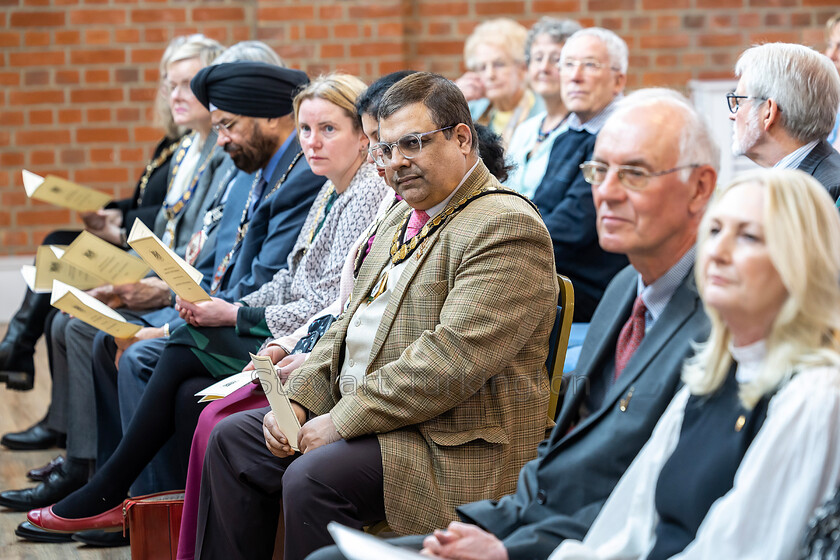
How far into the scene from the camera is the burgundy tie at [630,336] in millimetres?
1739

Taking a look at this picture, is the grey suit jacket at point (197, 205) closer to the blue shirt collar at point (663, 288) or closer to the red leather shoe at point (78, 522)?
the red leather shoe at point (78, 522)

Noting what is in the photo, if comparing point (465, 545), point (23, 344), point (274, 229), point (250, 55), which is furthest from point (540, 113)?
point (465, 545)

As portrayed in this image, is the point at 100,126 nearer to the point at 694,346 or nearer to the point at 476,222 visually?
the point at 476,222

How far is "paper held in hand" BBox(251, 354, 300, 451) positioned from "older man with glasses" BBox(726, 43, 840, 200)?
4.12 feet

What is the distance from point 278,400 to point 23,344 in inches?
97.0

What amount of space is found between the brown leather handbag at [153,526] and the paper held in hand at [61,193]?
1578 mm

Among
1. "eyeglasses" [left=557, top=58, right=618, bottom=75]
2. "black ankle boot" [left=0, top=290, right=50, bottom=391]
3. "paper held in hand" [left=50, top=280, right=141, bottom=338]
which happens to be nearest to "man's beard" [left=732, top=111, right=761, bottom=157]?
"eyeglasses" [left=557, top=58, right=618, bottom=75]

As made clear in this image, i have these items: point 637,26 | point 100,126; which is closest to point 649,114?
point 637,26

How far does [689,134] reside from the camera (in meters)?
1.66

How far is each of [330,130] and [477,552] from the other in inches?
66.6

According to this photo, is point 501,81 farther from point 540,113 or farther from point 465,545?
point 465,545

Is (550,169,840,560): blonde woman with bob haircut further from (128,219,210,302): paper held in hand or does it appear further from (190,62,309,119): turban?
(190,62,309,119): turban

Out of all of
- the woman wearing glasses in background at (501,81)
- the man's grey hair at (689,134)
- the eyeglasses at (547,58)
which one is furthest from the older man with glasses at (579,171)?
the man's grey hair at (689,134)

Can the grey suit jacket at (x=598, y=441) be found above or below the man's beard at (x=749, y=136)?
below
